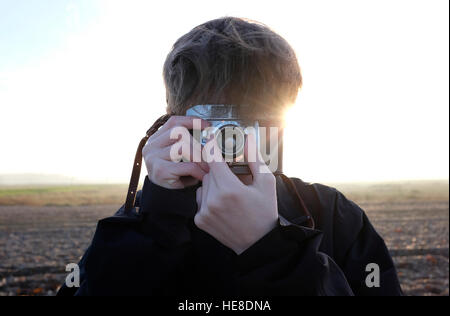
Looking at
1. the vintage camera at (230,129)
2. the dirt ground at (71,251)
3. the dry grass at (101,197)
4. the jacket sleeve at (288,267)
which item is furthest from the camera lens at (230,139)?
the dry grass at (101,197)

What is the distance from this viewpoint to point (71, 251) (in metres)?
9.78

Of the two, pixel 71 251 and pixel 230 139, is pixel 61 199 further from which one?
pixel 230 139

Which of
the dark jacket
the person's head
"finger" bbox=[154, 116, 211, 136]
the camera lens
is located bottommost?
the dark jacket

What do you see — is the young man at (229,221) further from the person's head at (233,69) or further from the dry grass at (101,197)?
the dry grass at (101,197)

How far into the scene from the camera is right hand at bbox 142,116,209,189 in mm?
1318

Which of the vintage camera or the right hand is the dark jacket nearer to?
the right hand

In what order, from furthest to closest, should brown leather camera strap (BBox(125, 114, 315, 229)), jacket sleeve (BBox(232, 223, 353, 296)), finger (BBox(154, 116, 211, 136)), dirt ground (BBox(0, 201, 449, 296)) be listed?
1. dirt ground (BBox(0, 201, 449, 296))
2. brown leather camera strap (BBox(125, 114, 315, 229))
3. finger (BBox(154, 116, 211, 136))
4. jacket sleeve (BBox(232, 223, 353, 296))

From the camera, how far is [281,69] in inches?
59.1

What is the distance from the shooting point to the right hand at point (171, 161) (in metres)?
1.32

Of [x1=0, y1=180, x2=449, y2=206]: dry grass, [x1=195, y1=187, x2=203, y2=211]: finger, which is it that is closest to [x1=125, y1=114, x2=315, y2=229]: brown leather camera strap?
[x1=195, y1=187, x2=203, y2=211]: finger

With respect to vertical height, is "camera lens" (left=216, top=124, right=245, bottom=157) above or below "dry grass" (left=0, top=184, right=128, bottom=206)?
above
